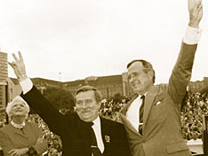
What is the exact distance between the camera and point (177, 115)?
3305 millimetres

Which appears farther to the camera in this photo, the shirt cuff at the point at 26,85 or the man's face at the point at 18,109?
the man's face at the point at 18,109

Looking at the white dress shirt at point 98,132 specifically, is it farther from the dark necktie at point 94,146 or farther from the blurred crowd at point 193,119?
the blurred crowd at point 193,119

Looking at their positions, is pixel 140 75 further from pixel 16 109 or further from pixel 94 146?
pixel 16 109

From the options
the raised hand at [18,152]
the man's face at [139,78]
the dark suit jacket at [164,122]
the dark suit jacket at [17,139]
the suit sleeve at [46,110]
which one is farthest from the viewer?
the dark suit jacket at [17,139]

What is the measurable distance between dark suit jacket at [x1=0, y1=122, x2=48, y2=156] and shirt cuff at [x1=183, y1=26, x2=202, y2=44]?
2.74 metres

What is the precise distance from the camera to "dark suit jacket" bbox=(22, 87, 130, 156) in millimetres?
3215

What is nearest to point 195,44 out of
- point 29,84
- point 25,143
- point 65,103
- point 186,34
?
point 186,34

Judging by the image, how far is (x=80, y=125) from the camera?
3309 mm

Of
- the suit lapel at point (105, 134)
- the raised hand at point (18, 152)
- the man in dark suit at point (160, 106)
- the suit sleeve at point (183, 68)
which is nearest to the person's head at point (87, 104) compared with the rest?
the suit lapel at point (105, 134)

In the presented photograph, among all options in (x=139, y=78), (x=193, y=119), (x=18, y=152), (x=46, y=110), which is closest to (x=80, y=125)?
(x=46, y=110)

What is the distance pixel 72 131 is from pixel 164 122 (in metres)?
0.95

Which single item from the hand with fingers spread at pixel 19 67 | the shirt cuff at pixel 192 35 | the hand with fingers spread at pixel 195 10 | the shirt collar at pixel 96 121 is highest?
the hand with fingers spread at pixel 195 10

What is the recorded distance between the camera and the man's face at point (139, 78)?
11.3 ft

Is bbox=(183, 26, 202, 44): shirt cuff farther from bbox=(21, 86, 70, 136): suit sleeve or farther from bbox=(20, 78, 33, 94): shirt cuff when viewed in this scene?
bbox=(20, 78, 33, 94): shirt cuff
